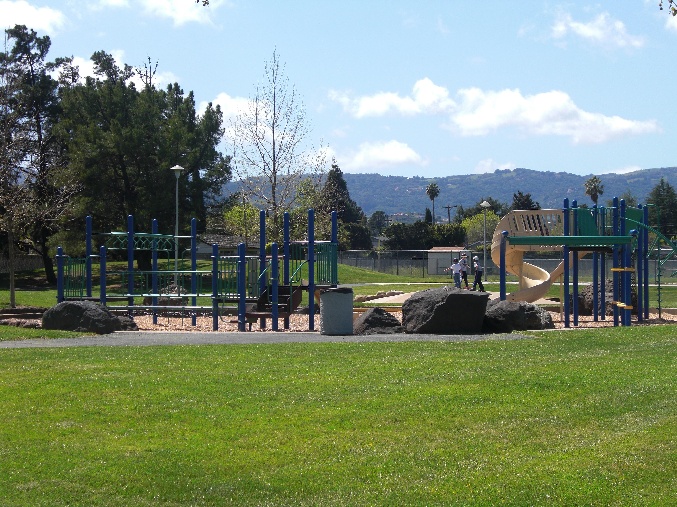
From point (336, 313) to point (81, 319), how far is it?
560 centimetres

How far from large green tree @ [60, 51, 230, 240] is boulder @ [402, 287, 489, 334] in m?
33.0

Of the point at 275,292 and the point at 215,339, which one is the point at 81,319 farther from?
the point at 275,292

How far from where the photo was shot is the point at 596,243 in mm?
23391

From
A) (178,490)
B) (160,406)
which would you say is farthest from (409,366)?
(178,490)

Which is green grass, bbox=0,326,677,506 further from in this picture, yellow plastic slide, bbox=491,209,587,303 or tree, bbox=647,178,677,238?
tree, bbox=647,178,677,238

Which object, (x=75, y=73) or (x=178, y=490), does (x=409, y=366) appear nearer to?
(x=178, y=490)

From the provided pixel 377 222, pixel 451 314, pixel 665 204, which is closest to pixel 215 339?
pixel 451 314

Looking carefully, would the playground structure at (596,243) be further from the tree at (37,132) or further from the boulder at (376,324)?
the tree at (37,132)

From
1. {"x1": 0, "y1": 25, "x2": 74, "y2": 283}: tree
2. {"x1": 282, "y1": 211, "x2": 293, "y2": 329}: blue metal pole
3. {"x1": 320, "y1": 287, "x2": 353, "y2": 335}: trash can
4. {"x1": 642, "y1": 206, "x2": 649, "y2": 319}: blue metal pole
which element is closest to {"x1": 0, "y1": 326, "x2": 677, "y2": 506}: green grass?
{"x1": 320, "y1": 287, "x2": 353, "y2": 335}: trash can

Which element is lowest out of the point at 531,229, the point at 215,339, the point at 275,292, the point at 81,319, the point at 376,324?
the point at 215,339

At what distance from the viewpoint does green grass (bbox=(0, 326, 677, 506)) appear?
24.9 ft

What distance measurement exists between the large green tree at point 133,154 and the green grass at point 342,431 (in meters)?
38.7

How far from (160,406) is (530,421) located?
390 cm

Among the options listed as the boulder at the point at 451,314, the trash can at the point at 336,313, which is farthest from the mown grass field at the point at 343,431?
the trash can at the point at 336,313
